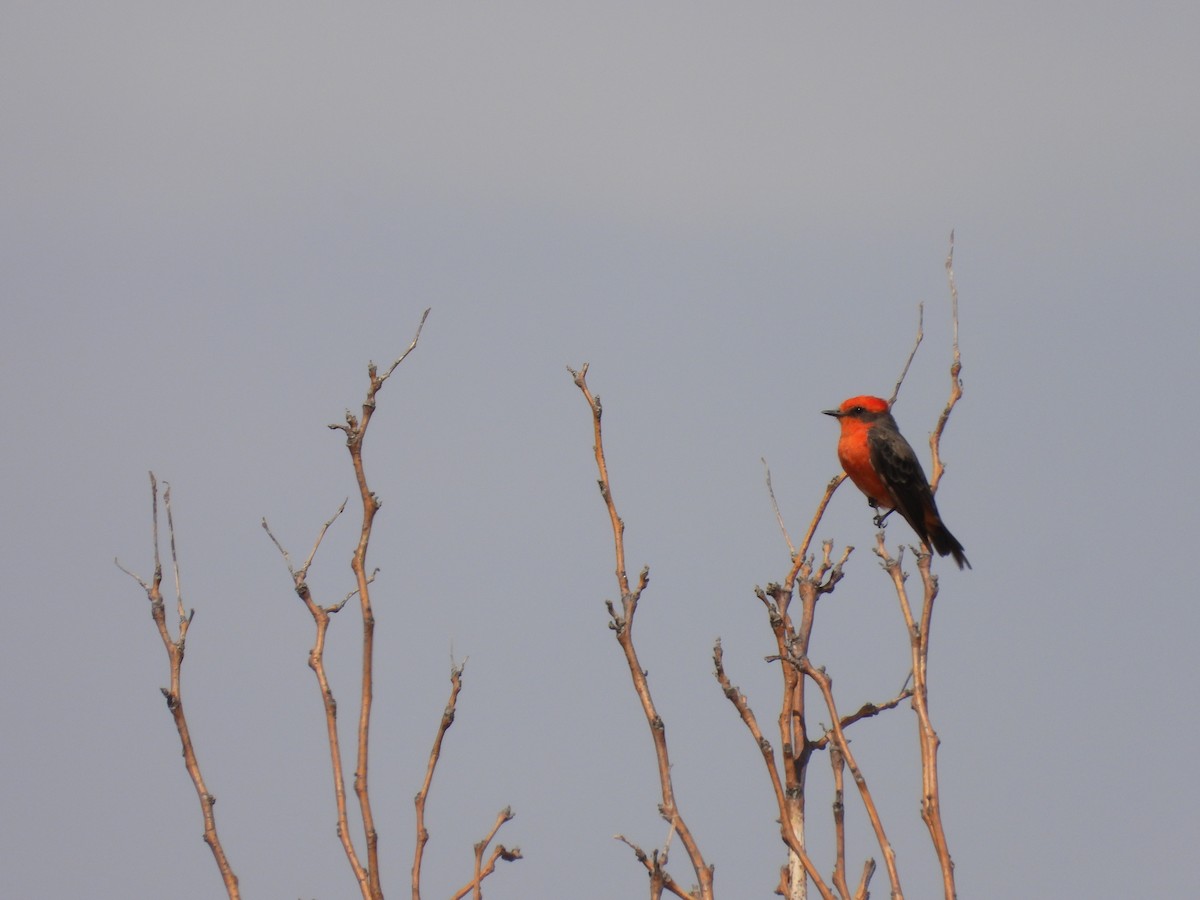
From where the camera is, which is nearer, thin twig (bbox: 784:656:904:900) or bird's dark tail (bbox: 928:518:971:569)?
thin twig (bbox: 784:656:904:900)

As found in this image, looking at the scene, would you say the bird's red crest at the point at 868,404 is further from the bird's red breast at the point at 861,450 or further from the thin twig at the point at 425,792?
the thin twig at the point at 425,792

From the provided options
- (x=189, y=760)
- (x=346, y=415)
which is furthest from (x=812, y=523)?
(x=189, y=760)

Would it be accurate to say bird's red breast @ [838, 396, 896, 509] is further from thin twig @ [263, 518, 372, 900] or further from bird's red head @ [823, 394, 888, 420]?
thin twig @ [263, 518, 372, 900]

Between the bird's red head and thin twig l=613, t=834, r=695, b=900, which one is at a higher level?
the bird's red head

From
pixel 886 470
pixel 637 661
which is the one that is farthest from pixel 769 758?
pixel 886 470

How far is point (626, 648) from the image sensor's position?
15.8 feet

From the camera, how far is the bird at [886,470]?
1118 centimetres

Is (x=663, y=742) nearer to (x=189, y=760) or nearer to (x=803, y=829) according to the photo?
(x=803, y=829)

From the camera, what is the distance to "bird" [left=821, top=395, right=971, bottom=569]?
11.2 meters

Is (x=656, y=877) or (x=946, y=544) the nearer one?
(x=656, y=877)

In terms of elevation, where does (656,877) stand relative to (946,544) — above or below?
below

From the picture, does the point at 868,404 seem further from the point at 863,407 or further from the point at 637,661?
the point at 637,661

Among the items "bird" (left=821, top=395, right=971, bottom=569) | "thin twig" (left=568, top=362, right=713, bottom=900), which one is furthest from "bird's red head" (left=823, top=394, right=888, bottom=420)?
"thin twig" (left=568, top=362, right=713, bottom=900)

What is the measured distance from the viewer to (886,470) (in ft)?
36.6
